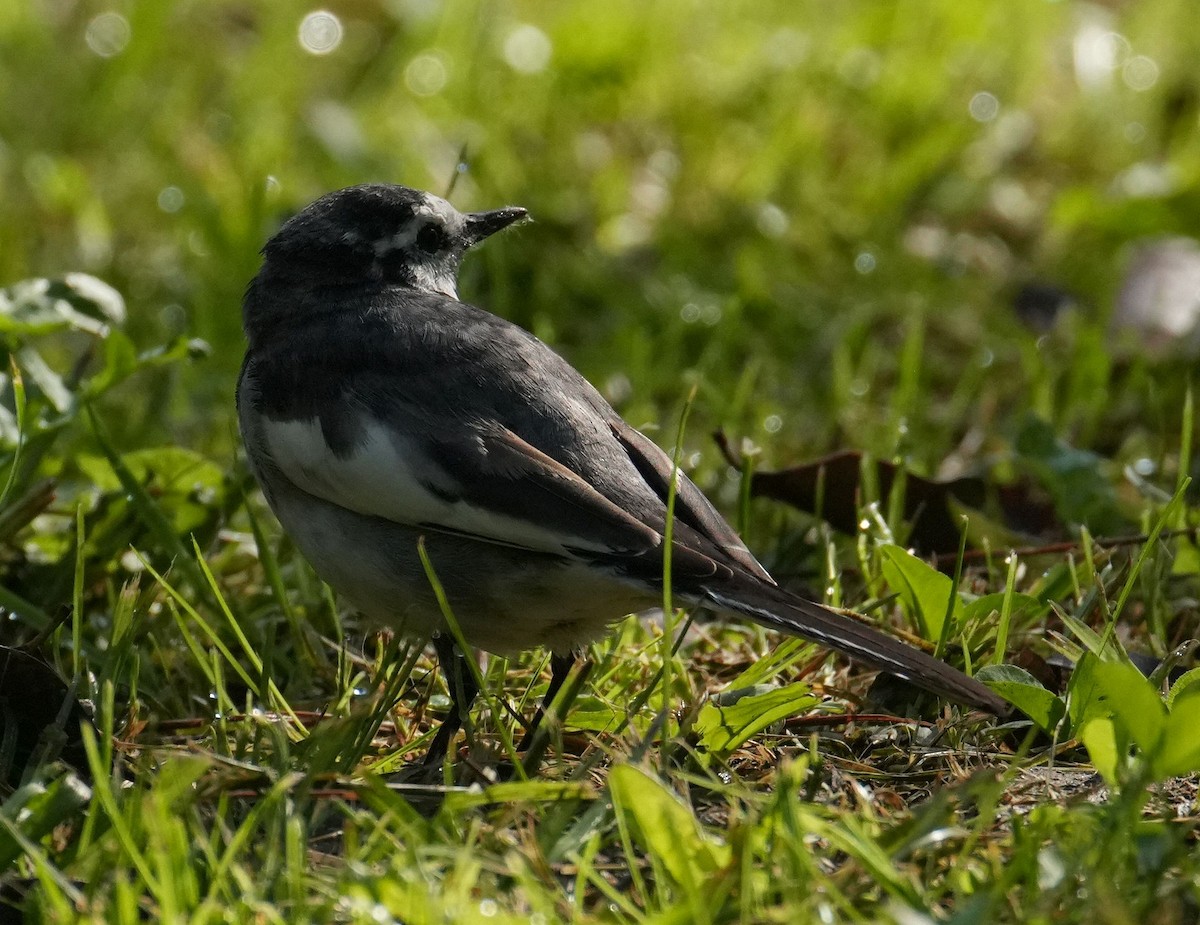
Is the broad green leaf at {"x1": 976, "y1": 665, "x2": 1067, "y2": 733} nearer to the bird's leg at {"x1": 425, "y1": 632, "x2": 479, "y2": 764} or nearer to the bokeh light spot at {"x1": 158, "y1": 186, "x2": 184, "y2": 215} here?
the bird's leg at {"x1": 425, "y1": 632, "x2": 479, "y2": 764}

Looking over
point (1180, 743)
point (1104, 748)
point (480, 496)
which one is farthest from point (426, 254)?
point (1180, 743)

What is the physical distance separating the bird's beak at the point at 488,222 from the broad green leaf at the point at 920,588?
153 centimetres

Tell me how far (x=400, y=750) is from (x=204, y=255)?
3.28m

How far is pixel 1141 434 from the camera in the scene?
16.6 feet

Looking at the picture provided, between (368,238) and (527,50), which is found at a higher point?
(527,50)

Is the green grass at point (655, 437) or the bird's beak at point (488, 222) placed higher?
the bird's beak at point (488, 222)

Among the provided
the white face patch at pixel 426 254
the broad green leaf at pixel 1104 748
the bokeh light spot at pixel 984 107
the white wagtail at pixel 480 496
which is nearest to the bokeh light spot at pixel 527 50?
the bokeh light spot at pixel 984 107

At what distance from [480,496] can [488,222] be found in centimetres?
142

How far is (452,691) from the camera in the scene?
134 inches

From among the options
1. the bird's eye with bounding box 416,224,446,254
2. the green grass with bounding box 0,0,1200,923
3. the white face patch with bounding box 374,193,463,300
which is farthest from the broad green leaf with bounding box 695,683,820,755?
the bird's eye with bounding box 416,224,446,254

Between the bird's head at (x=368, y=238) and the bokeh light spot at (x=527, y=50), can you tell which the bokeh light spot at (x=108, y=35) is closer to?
the bokeh light spot at (x=527, y=50)

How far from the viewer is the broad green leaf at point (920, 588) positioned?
3512mm

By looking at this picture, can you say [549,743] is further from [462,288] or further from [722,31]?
[722,31]

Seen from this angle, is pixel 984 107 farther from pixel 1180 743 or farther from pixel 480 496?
pixel 1180 743
